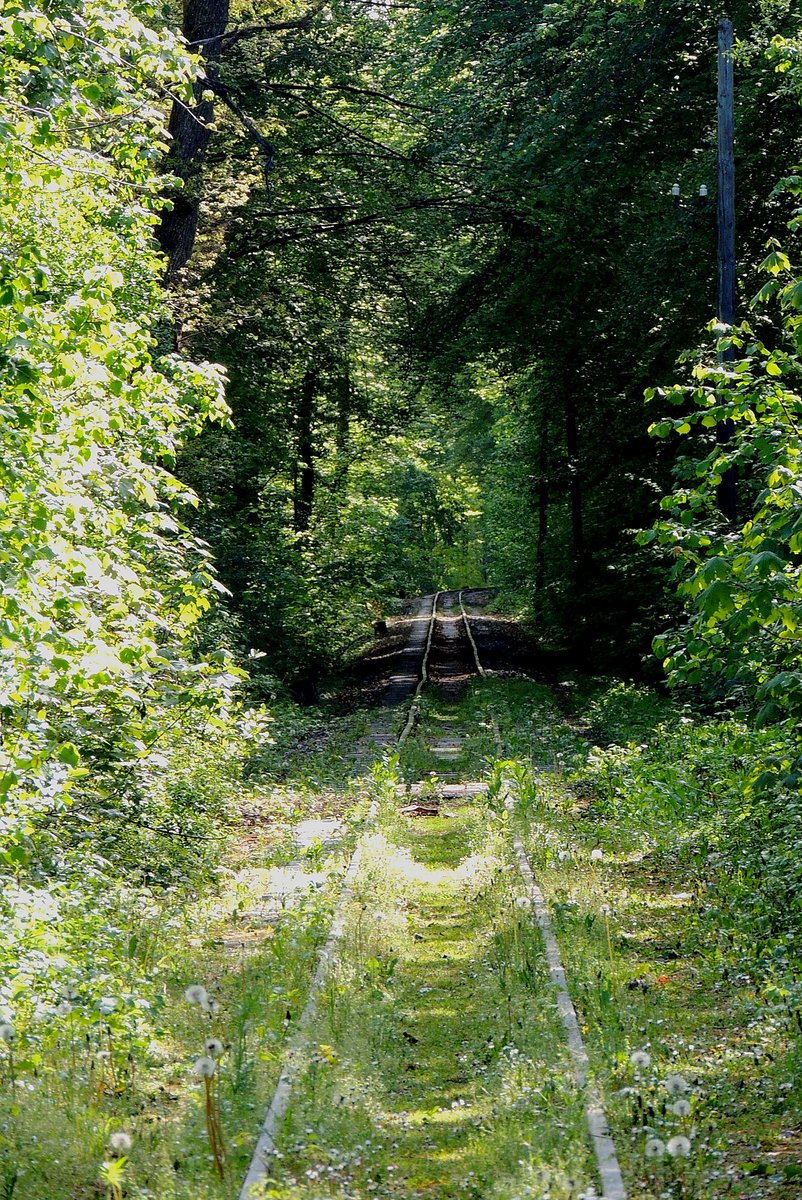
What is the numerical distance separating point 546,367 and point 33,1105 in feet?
84.7

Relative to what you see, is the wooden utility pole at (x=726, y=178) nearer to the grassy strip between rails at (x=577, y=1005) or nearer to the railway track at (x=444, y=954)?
the railway track at (x=444, y=954)

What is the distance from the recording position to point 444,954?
28.4 feet

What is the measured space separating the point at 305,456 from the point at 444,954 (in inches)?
833

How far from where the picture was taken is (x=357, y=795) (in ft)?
47.0

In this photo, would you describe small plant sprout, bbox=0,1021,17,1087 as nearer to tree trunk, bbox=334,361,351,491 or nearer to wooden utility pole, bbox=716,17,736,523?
wooden utility pole, bbox=716,17,736,523

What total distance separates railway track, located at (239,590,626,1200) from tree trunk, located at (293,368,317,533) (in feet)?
14.6

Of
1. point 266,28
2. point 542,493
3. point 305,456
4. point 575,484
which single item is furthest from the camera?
point 542,493

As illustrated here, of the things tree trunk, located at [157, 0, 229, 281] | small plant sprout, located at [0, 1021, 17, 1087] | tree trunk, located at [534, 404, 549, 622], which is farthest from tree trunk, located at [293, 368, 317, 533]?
small plant sprout, located at [0, 1021, 17, 1087]

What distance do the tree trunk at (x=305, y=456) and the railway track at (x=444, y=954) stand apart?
14.6 ft

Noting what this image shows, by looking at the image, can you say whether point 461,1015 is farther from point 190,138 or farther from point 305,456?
point 305,456

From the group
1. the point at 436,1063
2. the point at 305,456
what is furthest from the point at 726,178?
the point at 305,456

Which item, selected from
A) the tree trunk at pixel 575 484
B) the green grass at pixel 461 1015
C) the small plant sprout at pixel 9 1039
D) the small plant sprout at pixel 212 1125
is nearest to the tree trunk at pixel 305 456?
the tree trunk at pixel 575 484

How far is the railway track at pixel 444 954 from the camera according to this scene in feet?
16.9

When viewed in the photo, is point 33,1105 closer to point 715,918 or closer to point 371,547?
point 715,918
